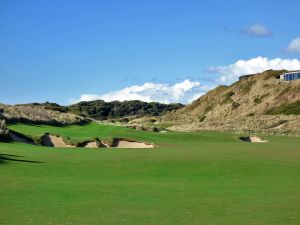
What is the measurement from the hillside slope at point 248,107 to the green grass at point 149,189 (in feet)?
224

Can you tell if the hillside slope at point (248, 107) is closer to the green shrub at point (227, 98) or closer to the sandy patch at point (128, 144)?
the green shrub at point (227, 98)

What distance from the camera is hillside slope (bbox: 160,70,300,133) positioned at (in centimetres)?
10794

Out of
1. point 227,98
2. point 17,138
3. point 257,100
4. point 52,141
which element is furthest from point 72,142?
point 227,98

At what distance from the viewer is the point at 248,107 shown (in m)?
138

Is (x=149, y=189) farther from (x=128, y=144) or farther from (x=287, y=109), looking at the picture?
(x=287, y=109)

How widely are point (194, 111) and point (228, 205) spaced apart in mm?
145207

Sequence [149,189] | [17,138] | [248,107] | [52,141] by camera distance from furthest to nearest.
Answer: [248,107], [52,141], [17,138], [149,189]

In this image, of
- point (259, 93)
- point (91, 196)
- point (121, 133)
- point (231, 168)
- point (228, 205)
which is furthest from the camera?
point (259, 93)

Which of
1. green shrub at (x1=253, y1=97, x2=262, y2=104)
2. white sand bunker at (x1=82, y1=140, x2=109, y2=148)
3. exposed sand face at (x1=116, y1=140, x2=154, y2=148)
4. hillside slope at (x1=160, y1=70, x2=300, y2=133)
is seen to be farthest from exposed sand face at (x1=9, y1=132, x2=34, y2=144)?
green shrub at (x1=253, y1=97, x2=262, y2=104)

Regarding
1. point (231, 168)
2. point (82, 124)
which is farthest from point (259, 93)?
point (231, 168)

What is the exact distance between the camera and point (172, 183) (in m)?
23.0

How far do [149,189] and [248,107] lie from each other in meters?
120

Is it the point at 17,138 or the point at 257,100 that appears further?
the point at 257,100

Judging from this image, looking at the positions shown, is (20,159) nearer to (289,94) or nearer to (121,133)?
(121,133)
